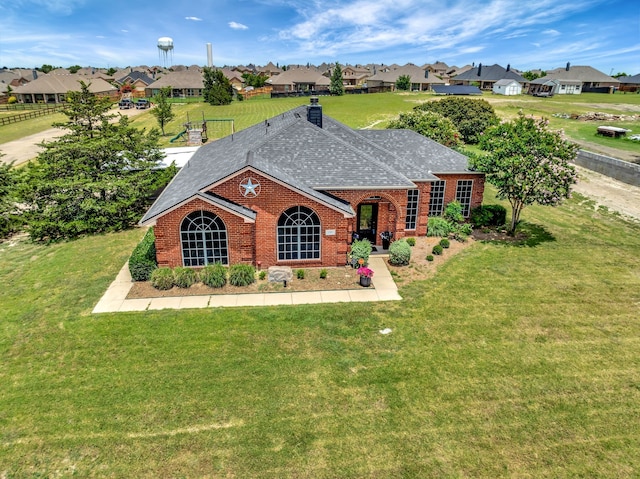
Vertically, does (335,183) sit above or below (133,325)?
above

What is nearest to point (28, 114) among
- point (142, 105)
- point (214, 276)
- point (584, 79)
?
point (142, 105)

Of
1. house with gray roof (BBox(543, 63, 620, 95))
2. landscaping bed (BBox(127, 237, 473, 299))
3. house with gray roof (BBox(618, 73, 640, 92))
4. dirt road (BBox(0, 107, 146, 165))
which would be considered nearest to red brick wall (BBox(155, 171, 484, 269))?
landscaping bed (BBox(127, 237, 473, 299))

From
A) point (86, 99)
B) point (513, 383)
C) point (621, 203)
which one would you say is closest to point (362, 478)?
point (513, 383)

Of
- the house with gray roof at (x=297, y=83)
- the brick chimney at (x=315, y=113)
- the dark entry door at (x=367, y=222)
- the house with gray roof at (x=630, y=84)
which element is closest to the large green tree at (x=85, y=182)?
the brick chimney at (x=315, y=113)

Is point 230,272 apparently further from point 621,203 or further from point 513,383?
point 621,203

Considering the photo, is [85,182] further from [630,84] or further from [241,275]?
[630,84]
